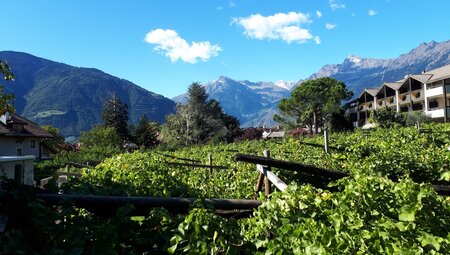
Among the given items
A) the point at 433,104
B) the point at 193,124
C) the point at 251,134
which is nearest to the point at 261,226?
the point at 193,124

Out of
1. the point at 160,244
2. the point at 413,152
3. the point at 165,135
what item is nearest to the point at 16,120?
the point at 165,135

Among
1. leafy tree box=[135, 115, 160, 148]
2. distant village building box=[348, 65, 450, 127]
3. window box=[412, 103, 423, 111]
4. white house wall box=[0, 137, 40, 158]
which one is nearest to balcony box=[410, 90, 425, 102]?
distant village building box=[348, 65, 450, 127]

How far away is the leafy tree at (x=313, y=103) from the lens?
6431 centimetres

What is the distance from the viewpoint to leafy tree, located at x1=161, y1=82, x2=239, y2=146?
53031 mm

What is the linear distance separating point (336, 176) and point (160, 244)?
4.58m

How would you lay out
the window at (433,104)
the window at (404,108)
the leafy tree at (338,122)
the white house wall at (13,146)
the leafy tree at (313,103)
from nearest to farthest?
the white house wall at (13,146) → the window at (433,104) → the leafy tree at (338,122) → the window at (404,108) → the leafy tree at (313,103)

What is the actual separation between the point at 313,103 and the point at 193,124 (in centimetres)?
2369

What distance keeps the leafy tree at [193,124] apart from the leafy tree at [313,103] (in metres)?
15.8

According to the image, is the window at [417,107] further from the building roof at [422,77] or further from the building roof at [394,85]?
the building roof at [394,85]

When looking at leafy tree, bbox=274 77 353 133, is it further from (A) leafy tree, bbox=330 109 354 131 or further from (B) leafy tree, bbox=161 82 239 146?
(B) leafy tree, bbox=161 82 239 146

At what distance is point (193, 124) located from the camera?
5412 cm

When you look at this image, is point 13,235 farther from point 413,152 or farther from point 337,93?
point 337,93

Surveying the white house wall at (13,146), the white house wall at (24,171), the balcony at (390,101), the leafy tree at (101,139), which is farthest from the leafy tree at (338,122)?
the white house wall at (24,171)

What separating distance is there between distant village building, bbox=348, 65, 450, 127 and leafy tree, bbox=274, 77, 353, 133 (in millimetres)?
4168
